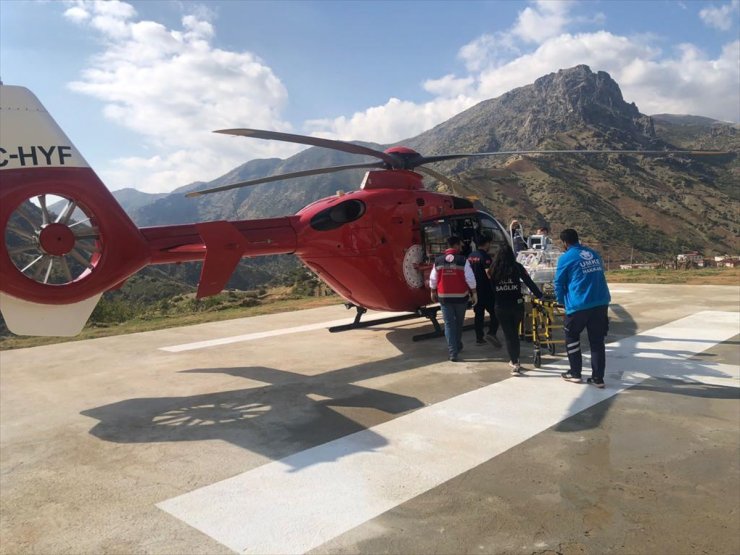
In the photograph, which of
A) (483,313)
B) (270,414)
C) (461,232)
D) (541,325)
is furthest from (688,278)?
(270,414)

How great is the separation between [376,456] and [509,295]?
10.5 feet

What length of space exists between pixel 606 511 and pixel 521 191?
9725cm

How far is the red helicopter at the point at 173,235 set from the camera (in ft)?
17.1

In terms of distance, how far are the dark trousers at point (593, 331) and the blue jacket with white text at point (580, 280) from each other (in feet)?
0.26

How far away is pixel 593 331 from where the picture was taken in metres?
5.81

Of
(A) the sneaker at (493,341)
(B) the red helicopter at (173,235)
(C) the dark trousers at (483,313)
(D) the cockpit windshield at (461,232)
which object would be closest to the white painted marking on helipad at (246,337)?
(B) the red helicopter at (173,235)

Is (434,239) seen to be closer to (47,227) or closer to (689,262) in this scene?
A: (47,227)

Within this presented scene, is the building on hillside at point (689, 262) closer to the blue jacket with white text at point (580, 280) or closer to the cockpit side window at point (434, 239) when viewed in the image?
the cockpit side window at point (434, 239)

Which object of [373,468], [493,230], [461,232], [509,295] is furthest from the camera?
[493,230]

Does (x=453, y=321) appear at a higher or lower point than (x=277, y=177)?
lower

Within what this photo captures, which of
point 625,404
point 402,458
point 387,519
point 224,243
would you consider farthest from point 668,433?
point 224,243

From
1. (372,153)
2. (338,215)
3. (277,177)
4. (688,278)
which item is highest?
(372,153)

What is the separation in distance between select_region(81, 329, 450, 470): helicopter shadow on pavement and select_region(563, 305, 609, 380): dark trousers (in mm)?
2095

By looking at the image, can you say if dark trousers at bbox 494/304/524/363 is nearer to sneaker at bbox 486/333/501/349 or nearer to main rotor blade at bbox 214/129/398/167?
sneaker at bbox 486/333/501/349
